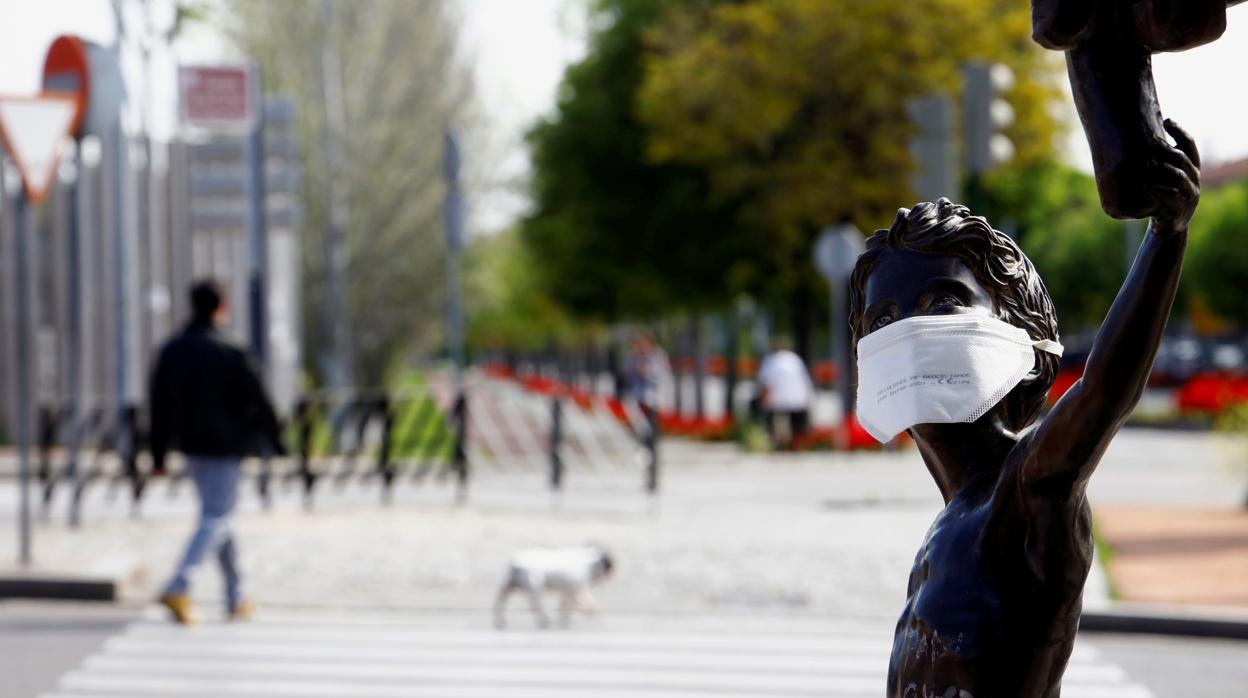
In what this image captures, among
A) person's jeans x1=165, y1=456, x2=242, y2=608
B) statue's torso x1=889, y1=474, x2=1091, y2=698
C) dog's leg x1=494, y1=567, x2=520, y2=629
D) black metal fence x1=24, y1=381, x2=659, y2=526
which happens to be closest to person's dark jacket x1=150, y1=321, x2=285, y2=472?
person's jeans x1=165, y1=456, x2=242, y2=608

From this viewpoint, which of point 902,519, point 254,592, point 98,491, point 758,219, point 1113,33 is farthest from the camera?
point 758,219

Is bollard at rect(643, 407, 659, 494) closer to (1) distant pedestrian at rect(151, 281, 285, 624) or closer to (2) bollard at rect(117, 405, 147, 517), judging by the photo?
(2) bollard at rect(117, 405, 147, 517)

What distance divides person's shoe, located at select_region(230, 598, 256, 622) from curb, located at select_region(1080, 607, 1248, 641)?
490 cm

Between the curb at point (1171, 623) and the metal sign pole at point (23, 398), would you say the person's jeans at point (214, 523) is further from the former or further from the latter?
the curb at point (1171, 623)

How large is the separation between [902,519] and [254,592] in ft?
21.4

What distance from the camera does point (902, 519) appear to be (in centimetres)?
1514

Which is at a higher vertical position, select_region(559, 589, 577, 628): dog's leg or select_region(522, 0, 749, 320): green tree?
select_region(522, 0, 749, 320): green tree

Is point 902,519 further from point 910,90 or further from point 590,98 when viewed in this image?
point 590,98

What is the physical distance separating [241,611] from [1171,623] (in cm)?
548

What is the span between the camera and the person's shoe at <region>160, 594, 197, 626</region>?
957 cm

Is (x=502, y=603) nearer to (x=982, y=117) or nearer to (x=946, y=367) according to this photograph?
(x=982, y=117)

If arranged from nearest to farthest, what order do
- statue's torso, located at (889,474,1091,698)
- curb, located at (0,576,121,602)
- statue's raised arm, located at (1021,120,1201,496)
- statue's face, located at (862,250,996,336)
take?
statue's raised arm, located at (1021,120,1201,496), statue's torso, located at (889,474,1091,698), statue's face, located at (862,250,996,336), curb, located at (0,576,121,602)

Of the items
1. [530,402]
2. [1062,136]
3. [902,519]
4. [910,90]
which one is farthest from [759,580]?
[1062,136]

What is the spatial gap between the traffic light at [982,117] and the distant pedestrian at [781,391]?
38.8 feet
